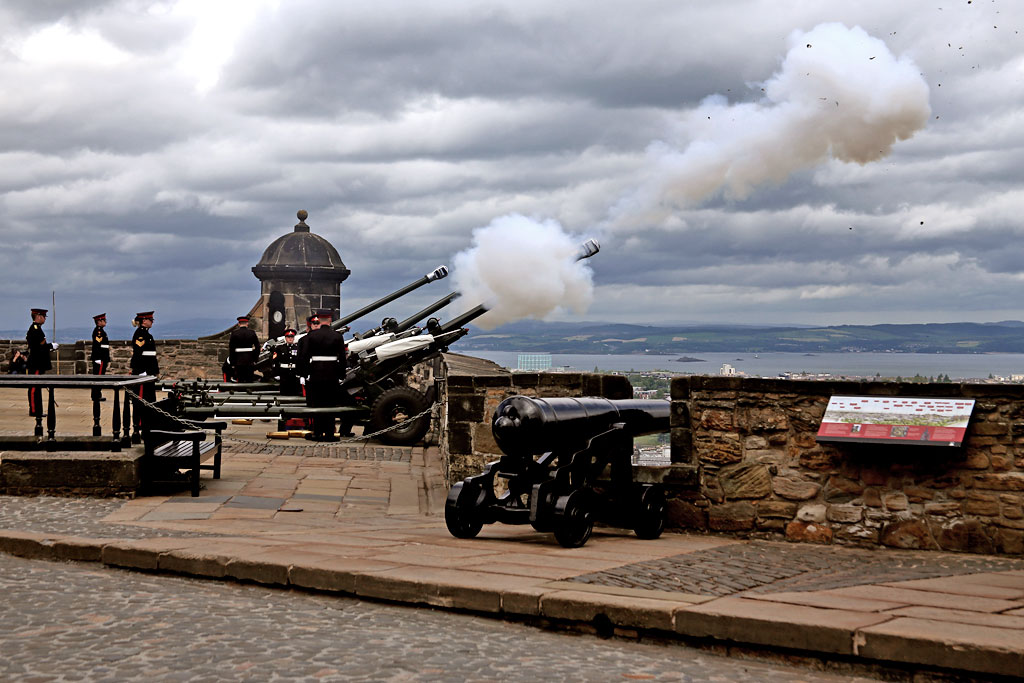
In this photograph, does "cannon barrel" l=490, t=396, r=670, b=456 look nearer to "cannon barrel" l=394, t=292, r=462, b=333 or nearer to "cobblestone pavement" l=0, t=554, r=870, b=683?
"cobblestone pavement" l=0, t=554, r=870, b=683

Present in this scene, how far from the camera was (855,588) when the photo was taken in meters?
6.27

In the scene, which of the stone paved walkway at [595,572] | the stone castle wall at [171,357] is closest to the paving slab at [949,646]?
the stone paved walkway at [595,572]

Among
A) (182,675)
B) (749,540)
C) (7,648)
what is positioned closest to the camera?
(182,675)

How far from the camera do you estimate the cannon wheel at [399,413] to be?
16.9 m

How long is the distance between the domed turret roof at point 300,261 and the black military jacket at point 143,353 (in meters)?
8.22

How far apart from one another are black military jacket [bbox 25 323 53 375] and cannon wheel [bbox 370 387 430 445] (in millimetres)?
7083

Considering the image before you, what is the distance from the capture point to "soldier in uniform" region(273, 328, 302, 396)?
66.3 feet

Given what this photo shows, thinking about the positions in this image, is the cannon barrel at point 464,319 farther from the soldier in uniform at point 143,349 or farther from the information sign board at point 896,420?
the information sign board at point 896,420

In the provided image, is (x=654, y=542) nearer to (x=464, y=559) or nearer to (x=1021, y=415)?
(x=464, y=559)

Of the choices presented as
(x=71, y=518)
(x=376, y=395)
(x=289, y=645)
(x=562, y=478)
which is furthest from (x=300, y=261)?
(x=289, y=645)

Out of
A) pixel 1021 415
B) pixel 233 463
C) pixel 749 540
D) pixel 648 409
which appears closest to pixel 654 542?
pixel 749 540

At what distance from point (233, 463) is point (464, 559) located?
22.6 ft

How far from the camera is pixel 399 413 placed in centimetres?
Result: 1736

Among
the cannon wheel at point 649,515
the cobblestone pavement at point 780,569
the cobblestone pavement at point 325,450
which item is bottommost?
the cobblestone pavement at point 780,569
